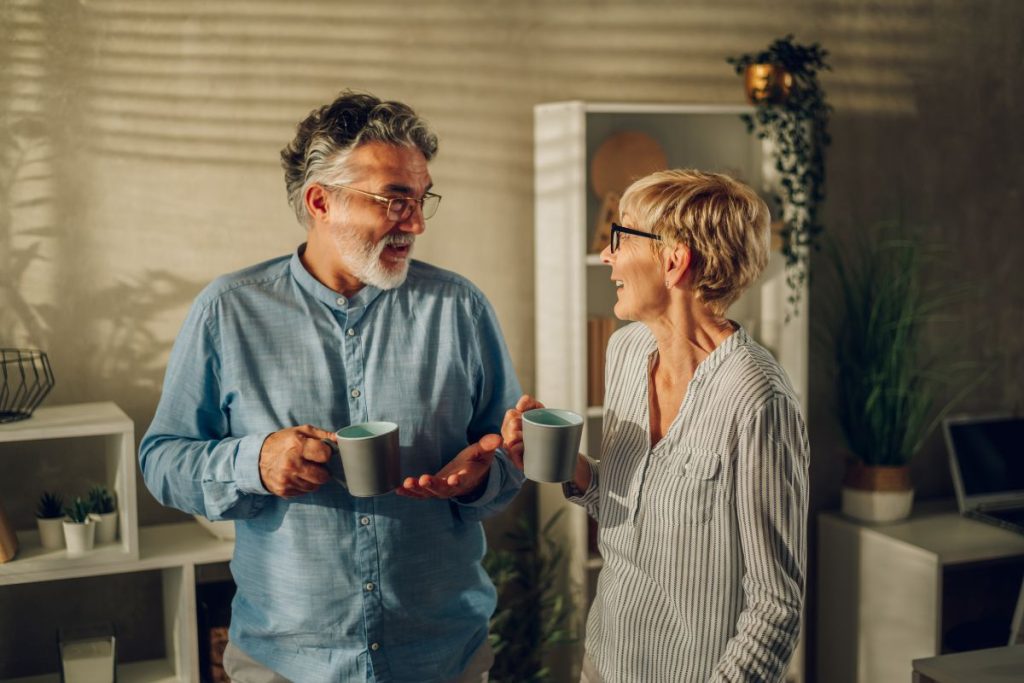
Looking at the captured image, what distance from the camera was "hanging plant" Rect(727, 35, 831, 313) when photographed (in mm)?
3109

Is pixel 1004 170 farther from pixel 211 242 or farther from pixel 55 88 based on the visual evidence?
pixel 55 88

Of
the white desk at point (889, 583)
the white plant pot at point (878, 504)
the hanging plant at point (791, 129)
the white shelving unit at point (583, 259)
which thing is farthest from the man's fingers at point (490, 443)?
the white plant pot at point (878, 504)

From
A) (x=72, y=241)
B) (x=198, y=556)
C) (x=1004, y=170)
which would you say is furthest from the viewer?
(x=1004, y=170)

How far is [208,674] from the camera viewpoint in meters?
2.65

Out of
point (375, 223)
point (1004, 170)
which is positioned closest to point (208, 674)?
point (375, 223)

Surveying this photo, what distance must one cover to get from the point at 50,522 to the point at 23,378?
0.39 metres

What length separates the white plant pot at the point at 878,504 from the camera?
11.0 ft

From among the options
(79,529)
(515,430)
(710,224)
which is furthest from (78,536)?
(710,224)

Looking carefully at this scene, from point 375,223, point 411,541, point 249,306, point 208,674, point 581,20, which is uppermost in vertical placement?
point 581,20

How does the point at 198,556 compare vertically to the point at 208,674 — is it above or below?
above

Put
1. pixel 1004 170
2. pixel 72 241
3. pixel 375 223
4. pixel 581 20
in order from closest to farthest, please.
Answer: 1. pixel 375 223
2. pixel 72 241
3. pixel 581 20
4. pixel 1004 170

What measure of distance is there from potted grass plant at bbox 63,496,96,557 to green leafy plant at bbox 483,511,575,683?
112cm

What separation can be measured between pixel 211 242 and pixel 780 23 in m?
2.01

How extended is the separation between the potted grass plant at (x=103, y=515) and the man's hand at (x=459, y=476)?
1083 millimetres
